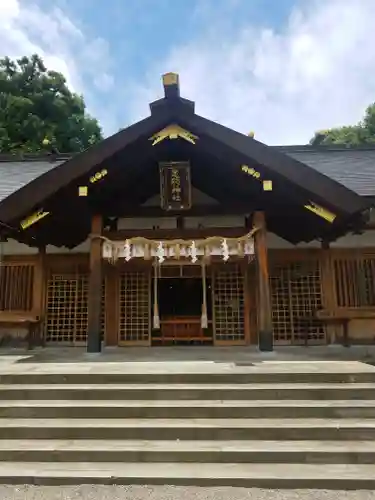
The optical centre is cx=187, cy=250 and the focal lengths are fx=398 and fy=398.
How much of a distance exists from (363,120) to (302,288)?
2929 cm

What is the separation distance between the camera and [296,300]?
9.27m

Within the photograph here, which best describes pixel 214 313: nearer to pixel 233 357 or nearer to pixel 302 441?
pixel 233 357

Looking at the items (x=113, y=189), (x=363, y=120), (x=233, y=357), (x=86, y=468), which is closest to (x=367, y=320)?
(x=233, y=357)

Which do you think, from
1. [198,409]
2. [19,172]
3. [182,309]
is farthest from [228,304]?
[19,172]

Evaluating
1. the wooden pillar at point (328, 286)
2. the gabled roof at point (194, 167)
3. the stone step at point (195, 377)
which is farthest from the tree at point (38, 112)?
the stone step at point (195, 377)

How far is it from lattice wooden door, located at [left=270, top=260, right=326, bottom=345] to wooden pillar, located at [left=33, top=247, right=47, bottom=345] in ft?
17.8

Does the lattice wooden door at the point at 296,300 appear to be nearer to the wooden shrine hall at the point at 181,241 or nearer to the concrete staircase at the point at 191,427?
the wooden shrine hall at the point at 181,241

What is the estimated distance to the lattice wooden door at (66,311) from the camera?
948 centimetres

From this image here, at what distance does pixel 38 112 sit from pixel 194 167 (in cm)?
2482

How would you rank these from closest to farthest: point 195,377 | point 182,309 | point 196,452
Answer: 1. point 196,452
2. point 195,377
3. point 182,309

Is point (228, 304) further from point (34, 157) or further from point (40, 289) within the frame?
point (34, 157)

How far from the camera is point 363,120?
109ft

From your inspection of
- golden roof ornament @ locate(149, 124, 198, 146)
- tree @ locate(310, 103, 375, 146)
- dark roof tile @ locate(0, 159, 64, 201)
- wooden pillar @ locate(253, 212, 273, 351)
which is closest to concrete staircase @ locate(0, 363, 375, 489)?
wooden pillar @ locate(253, 212, 273, 351)

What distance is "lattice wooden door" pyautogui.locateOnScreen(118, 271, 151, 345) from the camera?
927 cm
